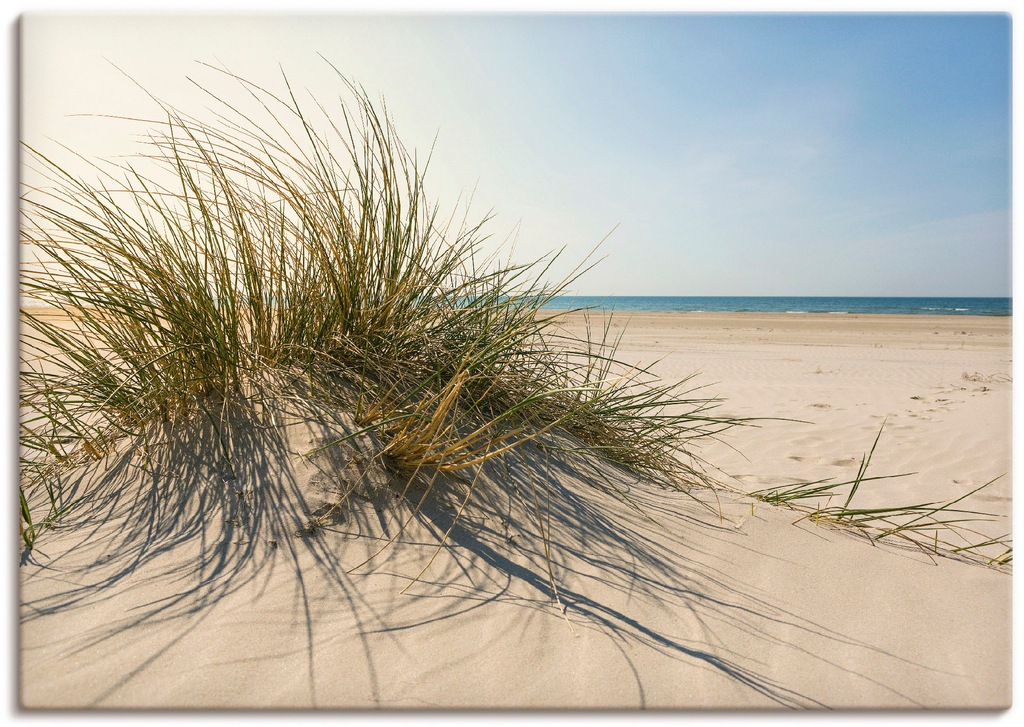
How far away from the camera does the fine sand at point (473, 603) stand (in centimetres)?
119

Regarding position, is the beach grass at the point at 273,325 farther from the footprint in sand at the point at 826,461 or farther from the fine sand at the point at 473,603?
the footprint in sand at the point at 826,461

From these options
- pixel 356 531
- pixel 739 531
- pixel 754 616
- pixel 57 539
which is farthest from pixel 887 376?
pixel 57 539

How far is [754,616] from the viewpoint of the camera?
1438mm

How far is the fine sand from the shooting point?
119 cm

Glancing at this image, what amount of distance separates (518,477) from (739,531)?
71 cm

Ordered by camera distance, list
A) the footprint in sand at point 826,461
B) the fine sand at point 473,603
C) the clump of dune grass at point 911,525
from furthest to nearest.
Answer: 1. the footprint in sand at point 826,461
2. the clump of dune grass at point 911,525
3. the fine sand at point 473,603

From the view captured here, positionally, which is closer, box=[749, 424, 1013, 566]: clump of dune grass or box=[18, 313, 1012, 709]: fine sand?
box=[18, 313, 1012, 709]: fine sand

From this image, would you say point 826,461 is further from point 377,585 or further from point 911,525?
point 377,585

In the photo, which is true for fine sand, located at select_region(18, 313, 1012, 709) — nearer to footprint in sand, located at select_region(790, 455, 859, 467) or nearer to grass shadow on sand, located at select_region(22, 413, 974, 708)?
grass shadow on sand, located at select_region(22, 413, 974, 708)

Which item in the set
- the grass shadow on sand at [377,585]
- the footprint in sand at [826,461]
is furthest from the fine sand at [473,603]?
the footprint in sand at [826,461]

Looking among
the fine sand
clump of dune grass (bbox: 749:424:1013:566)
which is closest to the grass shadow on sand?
the fine sand

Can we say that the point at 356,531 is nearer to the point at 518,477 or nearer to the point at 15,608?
the point at 518,477

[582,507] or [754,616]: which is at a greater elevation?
[582,507]

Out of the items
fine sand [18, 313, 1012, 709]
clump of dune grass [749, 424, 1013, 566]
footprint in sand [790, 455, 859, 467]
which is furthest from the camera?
footprint in sand [790, 455, 859, 467]
